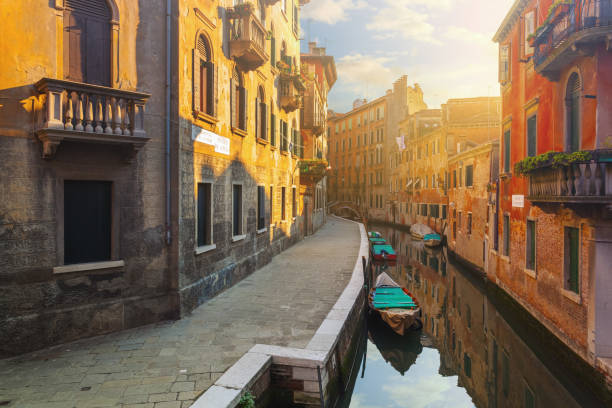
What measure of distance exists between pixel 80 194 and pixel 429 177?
110ft

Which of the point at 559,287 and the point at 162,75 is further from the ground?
the point at 162,75

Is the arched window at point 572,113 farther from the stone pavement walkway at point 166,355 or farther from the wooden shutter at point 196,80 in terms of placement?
the wooden shutter at point 196,80

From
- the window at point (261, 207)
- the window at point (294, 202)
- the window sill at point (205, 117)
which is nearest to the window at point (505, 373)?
the window at point (261, 207)

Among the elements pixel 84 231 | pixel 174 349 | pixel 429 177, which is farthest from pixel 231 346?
pixel 429 177

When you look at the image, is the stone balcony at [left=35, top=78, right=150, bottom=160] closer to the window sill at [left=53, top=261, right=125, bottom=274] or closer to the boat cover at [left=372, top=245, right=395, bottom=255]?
the window sill at [left=53, top=261, right=125, bottom=274]

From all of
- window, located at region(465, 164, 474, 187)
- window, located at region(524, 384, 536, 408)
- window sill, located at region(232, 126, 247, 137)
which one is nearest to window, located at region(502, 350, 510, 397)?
window, located at region(524, 384, 536, 408)

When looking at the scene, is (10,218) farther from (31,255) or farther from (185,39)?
(185,39)

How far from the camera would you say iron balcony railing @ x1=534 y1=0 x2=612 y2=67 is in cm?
802

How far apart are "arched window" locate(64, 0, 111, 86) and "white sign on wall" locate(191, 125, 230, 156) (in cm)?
227

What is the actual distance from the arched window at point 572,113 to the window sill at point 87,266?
10745 mm

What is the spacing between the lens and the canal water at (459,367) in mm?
9477

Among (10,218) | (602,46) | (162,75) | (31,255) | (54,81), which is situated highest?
(602,46)

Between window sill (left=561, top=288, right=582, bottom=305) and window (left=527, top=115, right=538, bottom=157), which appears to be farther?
window (left=527, top=115, right=538, bottom=157)

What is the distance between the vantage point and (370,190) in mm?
56469
